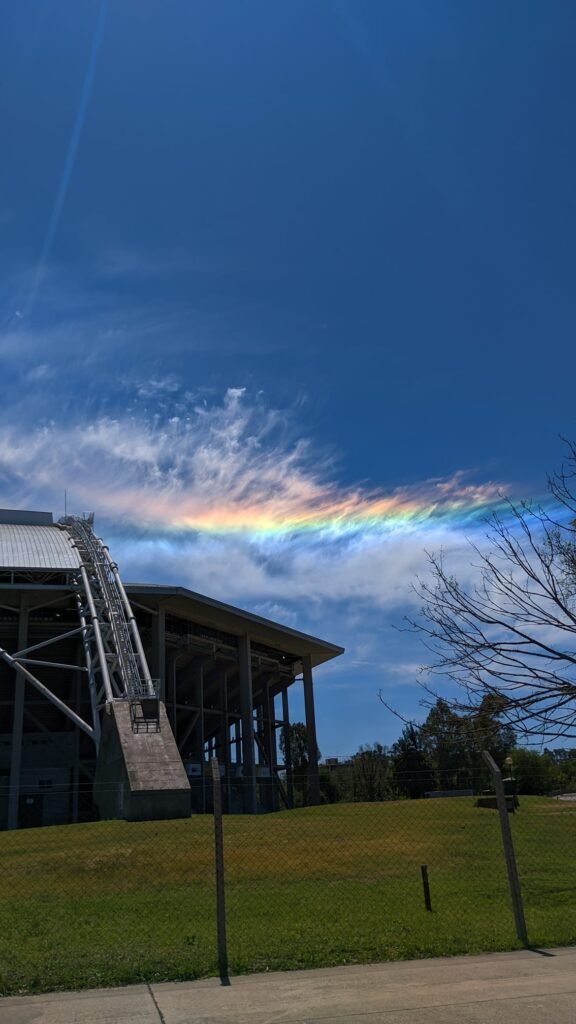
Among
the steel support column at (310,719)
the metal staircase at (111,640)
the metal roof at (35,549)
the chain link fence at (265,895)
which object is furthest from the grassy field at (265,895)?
the steel support column at (310,719)

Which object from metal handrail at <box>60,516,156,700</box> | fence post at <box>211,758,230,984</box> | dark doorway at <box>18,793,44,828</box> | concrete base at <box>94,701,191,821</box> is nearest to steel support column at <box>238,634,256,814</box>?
metal handrail at <box>60,516,156,700</box>

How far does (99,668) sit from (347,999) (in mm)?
33470

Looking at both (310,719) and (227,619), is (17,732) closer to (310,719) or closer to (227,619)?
(227,619)

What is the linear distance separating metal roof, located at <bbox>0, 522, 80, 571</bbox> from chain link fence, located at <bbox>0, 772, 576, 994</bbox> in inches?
866

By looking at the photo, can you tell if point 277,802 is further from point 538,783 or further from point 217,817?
point 217,817

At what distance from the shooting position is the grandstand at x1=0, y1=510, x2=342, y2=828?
3416 centimetres

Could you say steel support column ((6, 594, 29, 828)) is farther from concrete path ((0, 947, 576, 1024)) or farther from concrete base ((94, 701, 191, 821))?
concrete path ((0, 947, 576, 1024))

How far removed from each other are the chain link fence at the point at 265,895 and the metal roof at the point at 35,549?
22.0 meters

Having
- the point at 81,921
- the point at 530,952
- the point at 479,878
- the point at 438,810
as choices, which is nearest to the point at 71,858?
the point at 81,921

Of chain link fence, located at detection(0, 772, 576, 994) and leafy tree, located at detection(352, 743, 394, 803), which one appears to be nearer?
chain link fence, located at detection(0, 772, 576, 994)

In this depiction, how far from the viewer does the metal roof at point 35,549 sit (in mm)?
43375

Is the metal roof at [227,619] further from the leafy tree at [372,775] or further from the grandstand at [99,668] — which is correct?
the leafy tree at [372,775]

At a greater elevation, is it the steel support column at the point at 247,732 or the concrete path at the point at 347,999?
the steel support column at the point at 247,732

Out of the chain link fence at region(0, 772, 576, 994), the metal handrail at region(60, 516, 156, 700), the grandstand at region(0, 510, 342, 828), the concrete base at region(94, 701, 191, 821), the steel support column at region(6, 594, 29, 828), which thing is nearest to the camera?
the chain link fence at region(0, 772, 576, 994)
